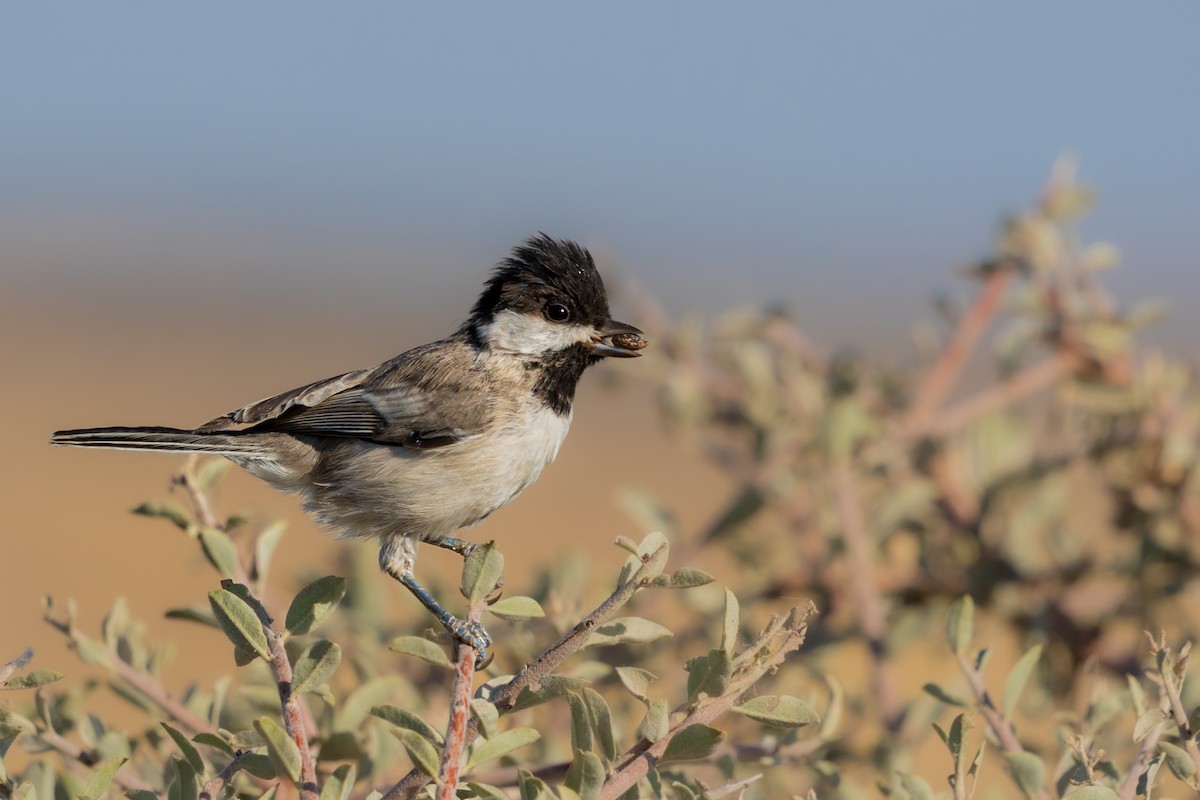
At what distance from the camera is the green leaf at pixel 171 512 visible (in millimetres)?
2605

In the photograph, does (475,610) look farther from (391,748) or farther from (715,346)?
(715,346)

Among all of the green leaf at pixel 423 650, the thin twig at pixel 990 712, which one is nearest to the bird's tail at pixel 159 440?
the green leaf at pixel 423 650

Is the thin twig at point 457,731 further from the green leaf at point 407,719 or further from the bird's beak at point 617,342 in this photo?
the bird's beak at point 617,342

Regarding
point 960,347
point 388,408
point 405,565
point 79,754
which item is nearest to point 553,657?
point 79,754

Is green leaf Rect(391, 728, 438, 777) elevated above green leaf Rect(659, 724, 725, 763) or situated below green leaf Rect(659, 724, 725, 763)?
above

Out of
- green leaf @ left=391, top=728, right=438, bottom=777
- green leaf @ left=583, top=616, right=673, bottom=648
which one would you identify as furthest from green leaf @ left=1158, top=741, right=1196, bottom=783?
green leaf @ left=391, top=728, right=438, bottom=777

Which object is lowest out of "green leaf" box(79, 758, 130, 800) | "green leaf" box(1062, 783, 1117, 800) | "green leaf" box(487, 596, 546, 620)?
"green leaf" box(1062, 783, 1117, 800)

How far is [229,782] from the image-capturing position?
2.09 metres

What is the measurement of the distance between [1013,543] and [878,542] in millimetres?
528

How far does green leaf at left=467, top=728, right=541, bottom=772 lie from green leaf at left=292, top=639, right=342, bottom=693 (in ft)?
0.91

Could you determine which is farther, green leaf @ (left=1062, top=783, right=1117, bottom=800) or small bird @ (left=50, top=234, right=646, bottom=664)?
small bird @ (left=50, top=234, right=646, bottom=664)

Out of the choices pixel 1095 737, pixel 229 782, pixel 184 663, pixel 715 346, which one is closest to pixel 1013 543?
pixel 715 346

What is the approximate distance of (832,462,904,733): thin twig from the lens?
3518mm

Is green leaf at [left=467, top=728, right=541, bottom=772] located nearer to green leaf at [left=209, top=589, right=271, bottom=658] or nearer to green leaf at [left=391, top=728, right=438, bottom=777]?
green leaf at [left=391, top=728, right=438, bottom=777]
